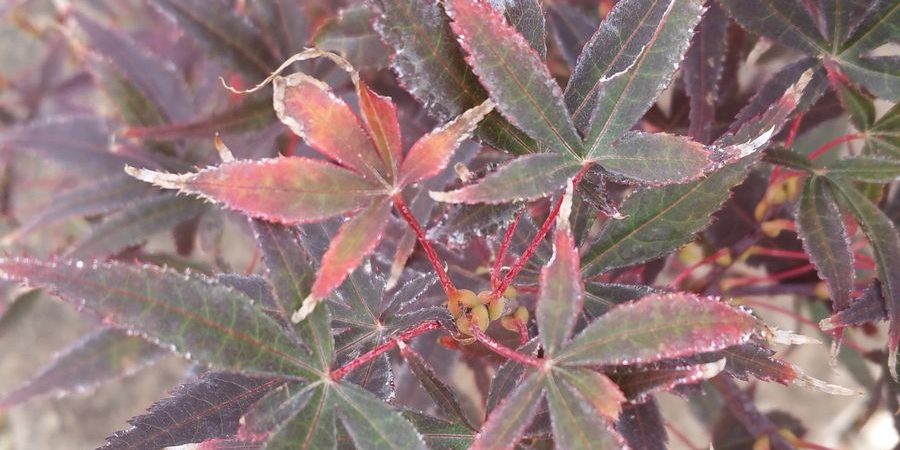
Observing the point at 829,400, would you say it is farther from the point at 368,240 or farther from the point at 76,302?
the point at 76,302

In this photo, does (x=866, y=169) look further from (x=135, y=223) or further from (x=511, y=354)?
(x=135, y=223)

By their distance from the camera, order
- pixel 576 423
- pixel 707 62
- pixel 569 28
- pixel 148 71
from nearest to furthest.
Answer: pixel 576 423, pixel 707 62, pixel 569 28, pixel 148 71

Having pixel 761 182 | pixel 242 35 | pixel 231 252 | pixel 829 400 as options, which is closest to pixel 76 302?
pixel 242 35

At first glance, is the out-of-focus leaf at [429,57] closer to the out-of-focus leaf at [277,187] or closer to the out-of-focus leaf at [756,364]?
the out-of-focus leaf at [277,187]

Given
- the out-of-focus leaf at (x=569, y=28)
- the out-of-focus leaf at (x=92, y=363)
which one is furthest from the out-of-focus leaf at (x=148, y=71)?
the out-of-focus leaf at (x=569, y=28)

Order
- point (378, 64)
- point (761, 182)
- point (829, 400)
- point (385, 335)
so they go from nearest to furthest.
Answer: point (385, 335)
point (378, 64)
point (761, 182)
point (829, 400)

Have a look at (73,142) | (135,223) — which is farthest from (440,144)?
(73,142)

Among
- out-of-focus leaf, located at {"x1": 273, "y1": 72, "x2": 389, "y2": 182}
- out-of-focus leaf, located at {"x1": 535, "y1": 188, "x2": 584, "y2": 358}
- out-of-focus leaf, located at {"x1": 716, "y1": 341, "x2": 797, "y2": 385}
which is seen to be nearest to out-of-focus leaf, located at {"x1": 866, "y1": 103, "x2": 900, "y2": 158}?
out-of-focus leaf, located at {"x1": 716, "y1": 341, "x2": 797, "y2": 385}
